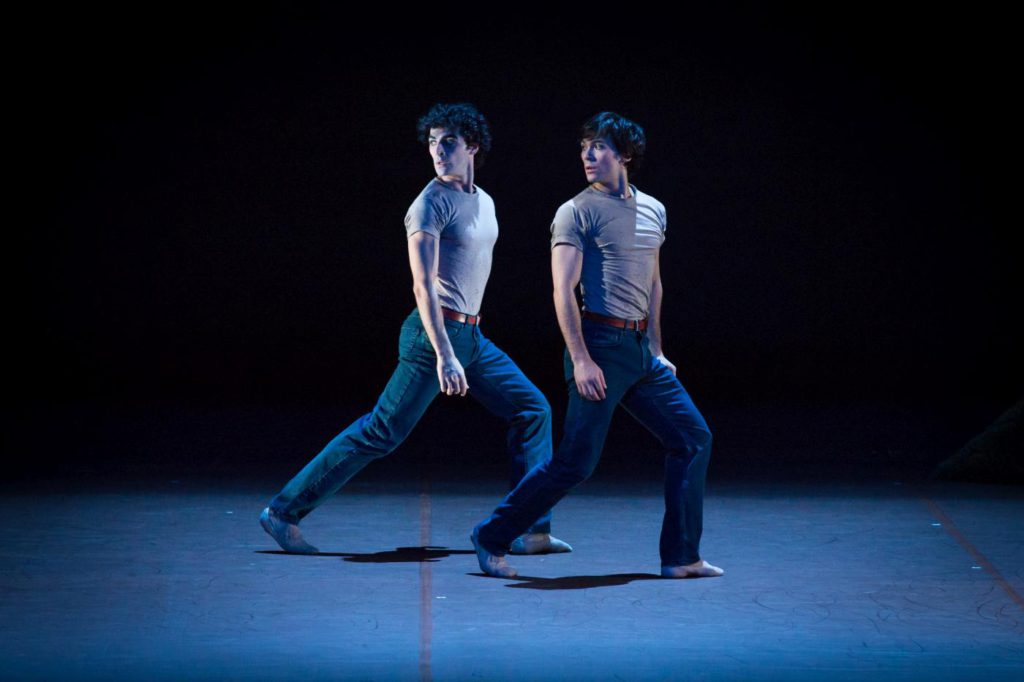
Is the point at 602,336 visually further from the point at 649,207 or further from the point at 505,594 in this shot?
the point at 505,594

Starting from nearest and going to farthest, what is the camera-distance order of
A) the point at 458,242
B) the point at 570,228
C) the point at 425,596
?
the point at 425,596, the point at 570,228, the point at 458,242

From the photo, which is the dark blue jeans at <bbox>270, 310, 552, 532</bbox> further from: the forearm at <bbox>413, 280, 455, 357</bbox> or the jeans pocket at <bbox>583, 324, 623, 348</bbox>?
the jeans pocket at <bbox>583, 324, 623, 348</bbox>

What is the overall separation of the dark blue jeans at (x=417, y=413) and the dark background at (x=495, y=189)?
6.22 meters

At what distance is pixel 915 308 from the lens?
13070mm

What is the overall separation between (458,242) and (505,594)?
128cm

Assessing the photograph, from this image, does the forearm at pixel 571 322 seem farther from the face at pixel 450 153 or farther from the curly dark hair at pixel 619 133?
the face at pixel 450 153

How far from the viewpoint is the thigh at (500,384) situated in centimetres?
608

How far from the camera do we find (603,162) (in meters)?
5.57

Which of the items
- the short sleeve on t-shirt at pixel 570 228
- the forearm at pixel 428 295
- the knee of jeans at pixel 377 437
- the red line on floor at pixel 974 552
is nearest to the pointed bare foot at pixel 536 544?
the knee of jeans at pixel 377 437

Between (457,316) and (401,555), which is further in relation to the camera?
(401,555)

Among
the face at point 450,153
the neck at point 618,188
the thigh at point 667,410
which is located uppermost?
the face at point 450,153

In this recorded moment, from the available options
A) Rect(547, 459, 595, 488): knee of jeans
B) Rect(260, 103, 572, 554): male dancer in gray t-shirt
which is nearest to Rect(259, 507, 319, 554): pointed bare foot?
Rect(260, 103, 572, 554): male dancer in gray t-shirt

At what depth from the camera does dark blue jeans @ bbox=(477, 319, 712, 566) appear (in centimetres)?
548

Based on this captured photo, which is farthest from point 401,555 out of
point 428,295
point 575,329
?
point 575,329
